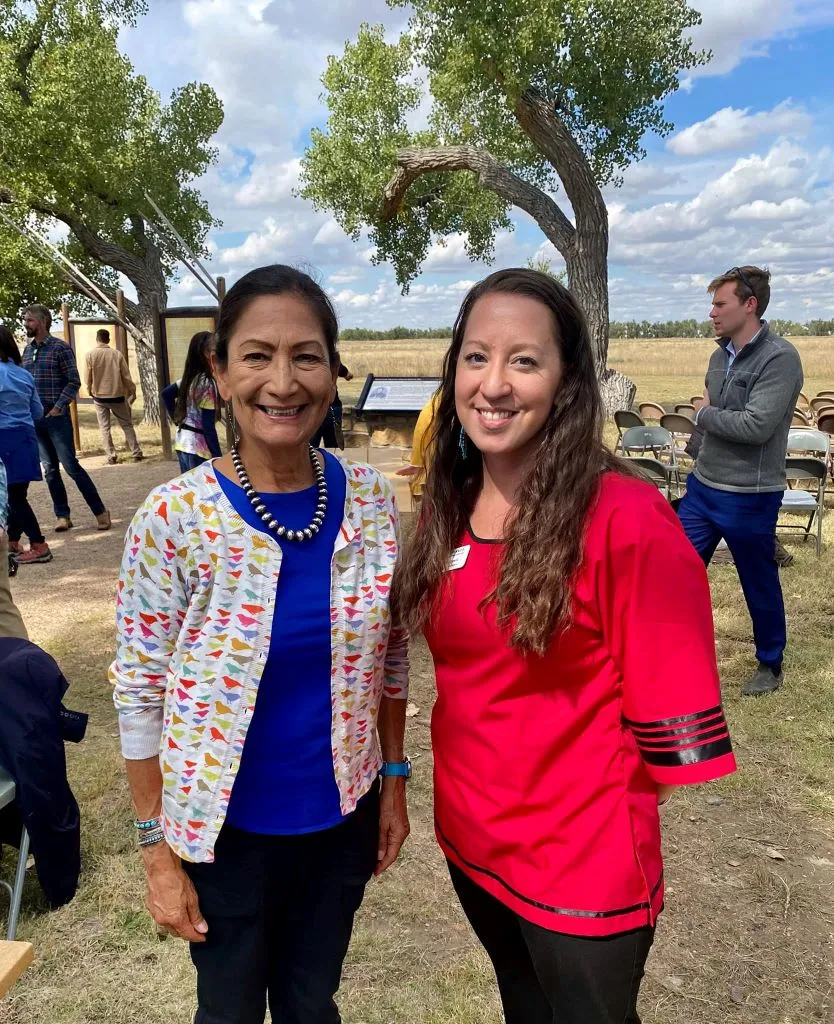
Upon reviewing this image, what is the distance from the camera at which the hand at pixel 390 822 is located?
162cm

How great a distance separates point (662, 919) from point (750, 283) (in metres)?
2.89

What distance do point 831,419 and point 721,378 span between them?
6.67 m

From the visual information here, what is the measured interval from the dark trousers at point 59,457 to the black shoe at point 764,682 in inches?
246

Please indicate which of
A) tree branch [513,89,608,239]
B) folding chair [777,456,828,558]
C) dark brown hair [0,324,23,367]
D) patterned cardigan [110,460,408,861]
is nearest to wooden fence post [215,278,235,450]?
patterned cardigan [110,460,408,861]

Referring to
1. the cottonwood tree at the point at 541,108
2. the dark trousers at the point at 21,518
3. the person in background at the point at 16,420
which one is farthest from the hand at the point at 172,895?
the cottonwood tree at the point at 541,108

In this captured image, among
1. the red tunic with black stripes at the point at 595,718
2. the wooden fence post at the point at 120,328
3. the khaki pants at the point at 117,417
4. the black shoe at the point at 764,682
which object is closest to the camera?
the red tunic with black stripes at the point at 595,718

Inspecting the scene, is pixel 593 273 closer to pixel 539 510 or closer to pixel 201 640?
pixel 539 510

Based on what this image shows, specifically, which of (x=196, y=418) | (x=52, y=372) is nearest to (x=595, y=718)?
(x=196, y=418)

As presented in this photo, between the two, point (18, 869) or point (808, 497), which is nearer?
point (18, 869)

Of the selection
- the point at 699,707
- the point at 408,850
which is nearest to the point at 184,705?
the point at 699,707

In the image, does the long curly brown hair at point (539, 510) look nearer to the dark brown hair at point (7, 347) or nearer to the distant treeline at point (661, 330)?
the dark brown hair at point (7, 347)

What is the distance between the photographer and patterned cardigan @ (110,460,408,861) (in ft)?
4.27

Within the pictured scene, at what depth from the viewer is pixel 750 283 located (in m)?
3.77

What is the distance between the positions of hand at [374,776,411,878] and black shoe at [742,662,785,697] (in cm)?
318
